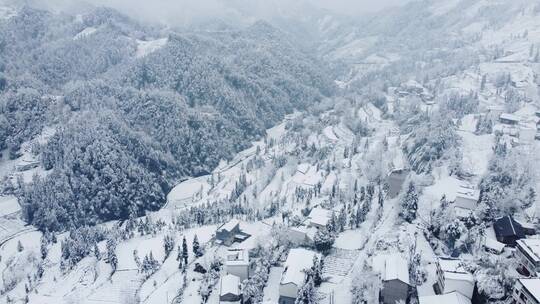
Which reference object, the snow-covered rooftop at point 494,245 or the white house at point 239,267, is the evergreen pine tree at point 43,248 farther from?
the snow-covered rooftop at point 494,245

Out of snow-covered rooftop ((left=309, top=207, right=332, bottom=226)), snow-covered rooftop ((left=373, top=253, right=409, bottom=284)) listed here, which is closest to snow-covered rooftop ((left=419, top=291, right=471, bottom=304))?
snow-covered rooftop ((left=373, top=253, right=409, bottom=284))

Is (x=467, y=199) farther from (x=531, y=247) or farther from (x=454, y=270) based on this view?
(x=454, y=270)

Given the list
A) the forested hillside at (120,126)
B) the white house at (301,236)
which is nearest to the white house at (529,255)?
the white house at (301,236)

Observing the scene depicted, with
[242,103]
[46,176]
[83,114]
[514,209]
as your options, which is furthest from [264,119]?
[514,209]

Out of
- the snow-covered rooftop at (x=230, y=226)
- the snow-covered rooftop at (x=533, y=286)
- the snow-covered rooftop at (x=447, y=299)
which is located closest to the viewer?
the snow-covered rooftop at (x=533, y=286)

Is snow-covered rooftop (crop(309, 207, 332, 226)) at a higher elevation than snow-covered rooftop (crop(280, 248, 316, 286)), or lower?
higher

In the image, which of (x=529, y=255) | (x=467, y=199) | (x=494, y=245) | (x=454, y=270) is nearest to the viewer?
(x=529, y=255)

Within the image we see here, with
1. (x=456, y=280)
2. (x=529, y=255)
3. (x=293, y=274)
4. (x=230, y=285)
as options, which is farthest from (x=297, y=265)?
(x=529, y=255)

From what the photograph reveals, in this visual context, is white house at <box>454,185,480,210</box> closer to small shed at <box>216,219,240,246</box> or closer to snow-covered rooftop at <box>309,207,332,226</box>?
snow-covered rooftop at <box>309,207,332,226</box>
